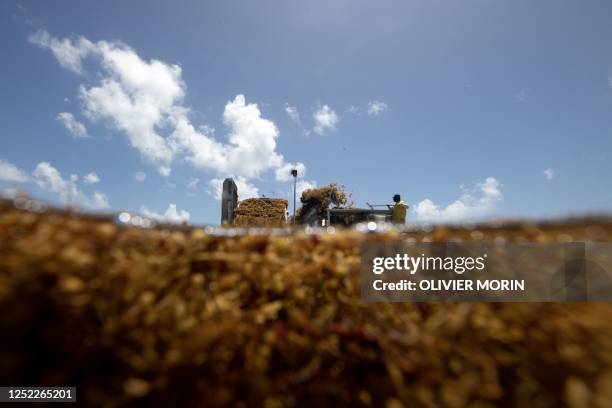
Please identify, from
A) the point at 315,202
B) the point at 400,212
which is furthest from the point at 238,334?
the point at 315,202

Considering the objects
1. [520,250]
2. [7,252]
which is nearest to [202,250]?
[7,252]

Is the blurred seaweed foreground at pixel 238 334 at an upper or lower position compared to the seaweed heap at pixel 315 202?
lower

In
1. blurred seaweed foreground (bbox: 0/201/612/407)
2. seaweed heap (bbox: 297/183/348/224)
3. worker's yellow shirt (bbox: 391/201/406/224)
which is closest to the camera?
blurred seaweed foreground (bbox: 0/201/612/407)

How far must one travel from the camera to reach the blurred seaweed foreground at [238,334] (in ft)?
2.97

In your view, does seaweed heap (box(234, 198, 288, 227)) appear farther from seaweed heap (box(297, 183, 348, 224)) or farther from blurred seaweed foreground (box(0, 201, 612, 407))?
blurred seaweed foreground (box(0, 201, 612, 407))

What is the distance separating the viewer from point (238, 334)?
108cm

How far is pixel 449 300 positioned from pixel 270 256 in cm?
72

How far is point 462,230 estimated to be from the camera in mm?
1398

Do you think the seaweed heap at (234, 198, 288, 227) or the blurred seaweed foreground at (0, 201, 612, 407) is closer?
the blurred seaweed foreground at (0, 201, 612, 407)

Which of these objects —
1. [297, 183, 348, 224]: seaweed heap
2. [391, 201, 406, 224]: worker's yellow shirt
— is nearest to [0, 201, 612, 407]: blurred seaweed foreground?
[391, 201, 406, 224]: worker's yellow shirt

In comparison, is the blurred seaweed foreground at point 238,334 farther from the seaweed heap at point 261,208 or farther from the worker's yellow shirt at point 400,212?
the seaweed heap at point 261,208

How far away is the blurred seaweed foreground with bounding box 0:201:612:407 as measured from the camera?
0.91 meters

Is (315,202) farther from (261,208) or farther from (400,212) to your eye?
(400,212)

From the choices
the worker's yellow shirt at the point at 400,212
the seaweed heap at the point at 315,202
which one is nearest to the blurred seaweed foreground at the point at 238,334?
the worker's yellow shirt at the point at 400,212
